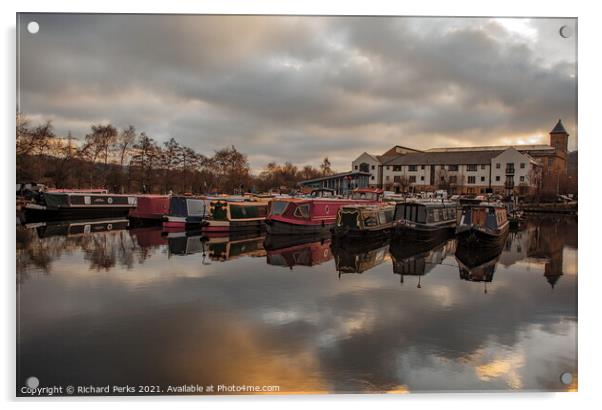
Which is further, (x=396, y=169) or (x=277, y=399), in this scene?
(x=396, y=169)

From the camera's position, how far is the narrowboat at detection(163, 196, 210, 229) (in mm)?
15617

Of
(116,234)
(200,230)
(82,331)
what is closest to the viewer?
(82,331)

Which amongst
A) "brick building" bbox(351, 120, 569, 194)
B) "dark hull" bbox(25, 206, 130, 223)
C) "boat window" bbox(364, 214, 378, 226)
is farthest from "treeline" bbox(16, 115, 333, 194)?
"dark hull" bbox(25, 206, 130, 223)

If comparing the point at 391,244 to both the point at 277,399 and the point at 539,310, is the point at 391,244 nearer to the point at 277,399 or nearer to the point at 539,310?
the point at 539,310

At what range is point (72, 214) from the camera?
1805 cm

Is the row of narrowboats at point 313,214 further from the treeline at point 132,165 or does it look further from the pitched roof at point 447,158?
the pitched roof at point 447,158

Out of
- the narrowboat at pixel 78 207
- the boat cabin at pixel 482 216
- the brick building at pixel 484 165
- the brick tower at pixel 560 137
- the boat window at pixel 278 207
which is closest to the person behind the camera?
the brick tower at pixel 560 137

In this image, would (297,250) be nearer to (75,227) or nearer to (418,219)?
(418,219)

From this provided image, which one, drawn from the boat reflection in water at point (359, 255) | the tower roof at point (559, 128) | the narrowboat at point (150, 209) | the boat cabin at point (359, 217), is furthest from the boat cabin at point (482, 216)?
the narrowboat at point (150, 209)

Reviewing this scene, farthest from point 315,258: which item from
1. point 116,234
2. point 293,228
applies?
point 116,234

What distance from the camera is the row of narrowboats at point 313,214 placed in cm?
1141

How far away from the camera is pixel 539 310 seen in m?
5.10

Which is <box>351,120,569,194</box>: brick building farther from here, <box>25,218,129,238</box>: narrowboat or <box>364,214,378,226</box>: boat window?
<box>25,218,129,238</box>: narrowboat
